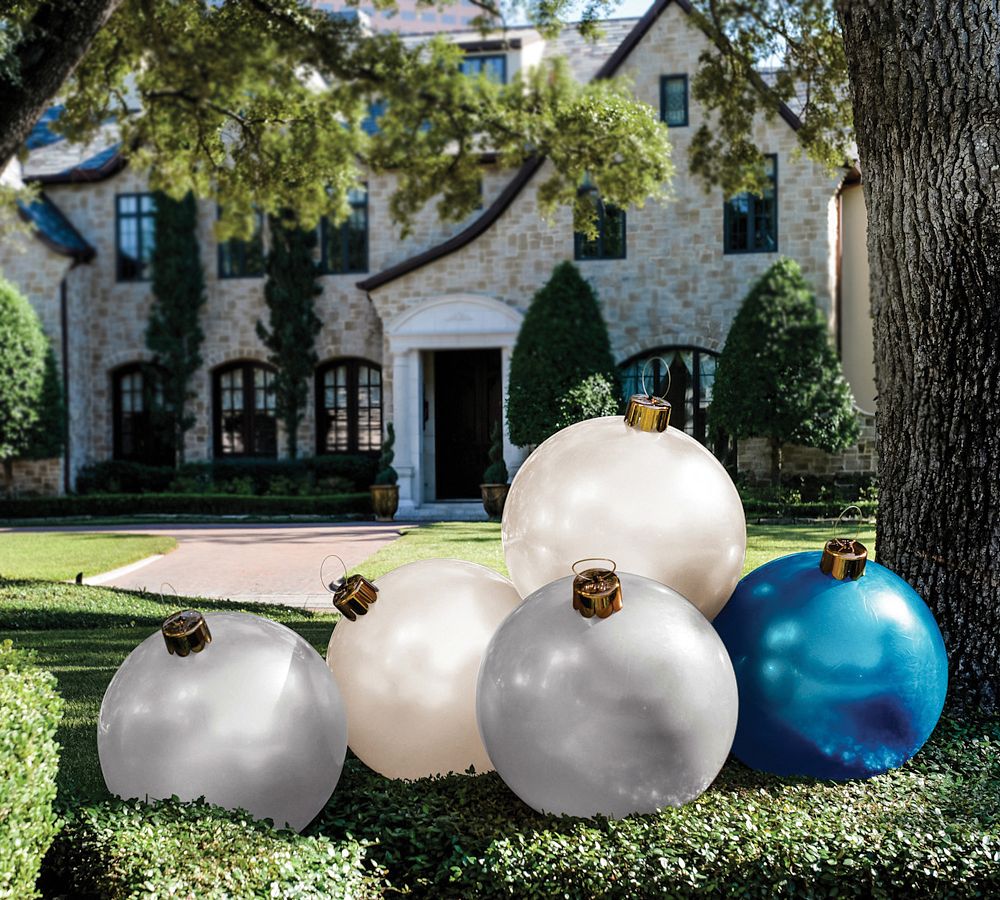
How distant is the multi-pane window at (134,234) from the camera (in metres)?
22.3

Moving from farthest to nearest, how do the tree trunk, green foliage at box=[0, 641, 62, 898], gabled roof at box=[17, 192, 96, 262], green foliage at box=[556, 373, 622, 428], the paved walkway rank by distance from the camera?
gabled roof at box=[17, 192, 96, 262], green foliage at box=[556, 373, 622, 428], the paved walkway, the tree trunk, green foliage at box=[0, 641, 62, 898]

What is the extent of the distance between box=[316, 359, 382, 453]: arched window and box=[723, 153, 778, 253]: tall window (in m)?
7.71

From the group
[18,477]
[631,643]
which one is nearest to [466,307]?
[18,477]

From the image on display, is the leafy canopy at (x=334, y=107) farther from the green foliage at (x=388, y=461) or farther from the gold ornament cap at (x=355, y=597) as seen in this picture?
the gold ornament cap at (x=355, y=597)

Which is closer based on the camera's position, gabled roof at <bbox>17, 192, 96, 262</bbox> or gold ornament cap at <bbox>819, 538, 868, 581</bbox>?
gold ornament cap at <bbox>819, 538, 868, 581</bbox>

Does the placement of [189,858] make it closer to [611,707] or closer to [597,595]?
[611,707]

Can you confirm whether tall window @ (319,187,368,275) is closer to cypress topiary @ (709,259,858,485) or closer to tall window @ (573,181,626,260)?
tall window @ (573,181,626,260)

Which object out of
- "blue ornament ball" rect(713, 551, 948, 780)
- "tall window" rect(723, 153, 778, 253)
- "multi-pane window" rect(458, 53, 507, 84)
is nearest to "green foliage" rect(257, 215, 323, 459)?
"multi-pane window" rect(458, 53, 507, 84)

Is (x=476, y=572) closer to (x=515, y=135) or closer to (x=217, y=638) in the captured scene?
(x=217, y=638)

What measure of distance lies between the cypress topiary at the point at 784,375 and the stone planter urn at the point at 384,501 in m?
5.87

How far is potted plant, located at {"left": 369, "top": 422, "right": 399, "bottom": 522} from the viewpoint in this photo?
18.5 metres

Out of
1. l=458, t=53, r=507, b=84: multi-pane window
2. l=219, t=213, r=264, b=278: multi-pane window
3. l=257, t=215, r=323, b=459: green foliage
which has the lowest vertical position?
l=257, t=215, r=323, b=459: green foliage

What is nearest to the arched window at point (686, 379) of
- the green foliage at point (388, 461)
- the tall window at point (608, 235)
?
the tall window at point (608, 235)

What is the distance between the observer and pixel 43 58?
8.70m
